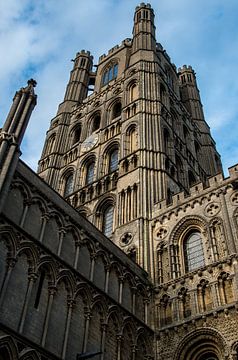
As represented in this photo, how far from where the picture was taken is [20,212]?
56.8 ft

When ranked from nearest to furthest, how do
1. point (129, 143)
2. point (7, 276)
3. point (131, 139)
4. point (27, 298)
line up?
point (7, 276) → point (27, 298) → point (129, 143) → point (131, 139)

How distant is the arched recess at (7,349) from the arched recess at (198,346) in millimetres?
8057

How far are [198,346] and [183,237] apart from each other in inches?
244

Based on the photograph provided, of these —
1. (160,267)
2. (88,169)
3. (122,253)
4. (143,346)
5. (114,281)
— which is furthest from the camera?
(88,169)

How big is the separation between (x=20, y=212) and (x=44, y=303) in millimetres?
3497

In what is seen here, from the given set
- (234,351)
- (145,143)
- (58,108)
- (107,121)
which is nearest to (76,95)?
(58,108)

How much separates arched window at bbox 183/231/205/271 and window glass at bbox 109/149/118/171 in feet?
35.9

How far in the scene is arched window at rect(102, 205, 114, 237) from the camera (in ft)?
94.8

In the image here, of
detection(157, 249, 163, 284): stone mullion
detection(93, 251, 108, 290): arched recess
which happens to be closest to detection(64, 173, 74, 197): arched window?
detection(157, 249, 163, 284): stone mullion

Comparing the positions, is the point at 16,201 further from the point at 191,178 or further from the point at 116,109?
the point at 116,109

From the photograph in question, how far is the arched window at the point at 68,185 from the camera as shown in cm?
→ 3593

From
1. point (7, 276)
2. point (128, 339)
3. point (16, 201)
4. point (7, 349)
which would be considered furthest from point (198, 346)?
point (16, 201)

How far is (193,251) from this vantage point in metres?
23.1

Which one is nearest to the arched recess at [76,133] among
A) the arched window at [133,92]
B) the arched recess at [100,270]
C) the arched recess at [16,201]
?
the arched window at [133,92]
